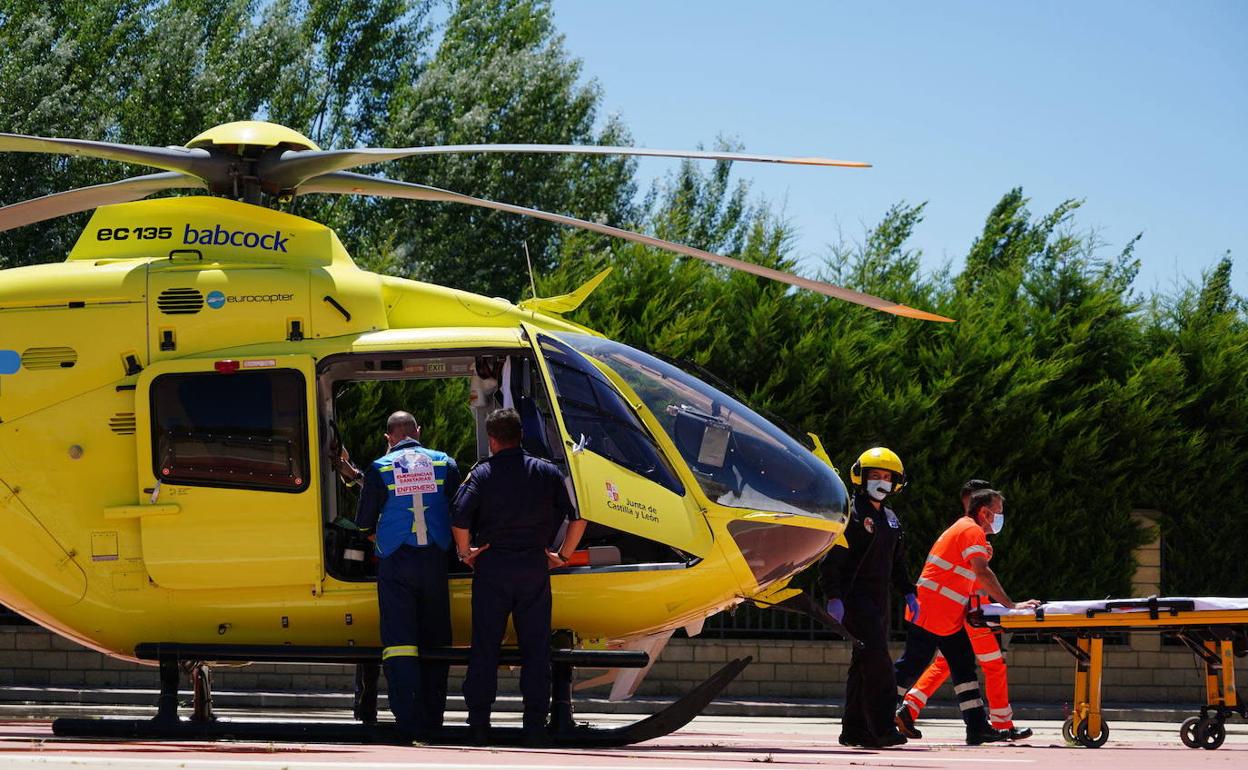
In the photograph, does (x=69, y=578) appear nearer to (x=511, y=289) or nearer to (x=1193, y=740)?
(x=1193, y=740)

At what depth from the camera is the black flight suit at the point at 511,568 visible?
7824 millimetres

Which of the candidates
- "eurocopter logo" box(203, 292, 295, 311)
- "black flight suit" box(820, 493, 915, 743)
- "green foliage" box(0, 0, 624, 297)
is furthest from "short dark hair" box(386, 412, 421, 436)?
"green foliage" box(0, 0, 624, 297)

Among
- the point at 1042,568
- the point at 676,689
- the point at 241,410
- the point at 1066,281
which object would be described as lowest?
the point at 676,689

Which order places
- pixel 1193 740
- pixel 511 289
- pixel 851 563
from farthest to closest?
pixel 511 289
pixel 1193 740
pixel 851 563

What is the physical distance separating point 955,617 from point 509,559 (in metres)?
3.86

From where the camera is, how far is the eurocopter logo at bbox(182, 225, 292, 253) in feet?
29.1

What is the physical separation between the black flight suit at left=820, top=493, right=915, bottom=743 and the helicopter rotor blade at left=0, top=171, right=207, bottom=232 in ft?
14.4

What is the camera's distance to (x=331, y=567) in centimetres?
848

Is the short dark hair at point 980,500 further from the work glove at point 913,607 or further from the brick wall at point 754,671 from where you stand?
the brick wall at point 754,671

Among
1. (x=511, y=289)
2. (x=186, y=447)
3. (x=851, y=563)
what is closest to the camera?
(x=186, y=447)

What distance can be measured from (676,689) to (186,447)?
9.79 meters

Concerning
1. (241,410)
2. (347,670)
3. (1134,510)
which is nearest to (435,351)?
(241,410)

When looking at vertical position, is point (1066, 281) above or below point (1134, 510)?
above

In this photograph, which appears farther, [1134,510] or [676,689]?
[1134,510]
